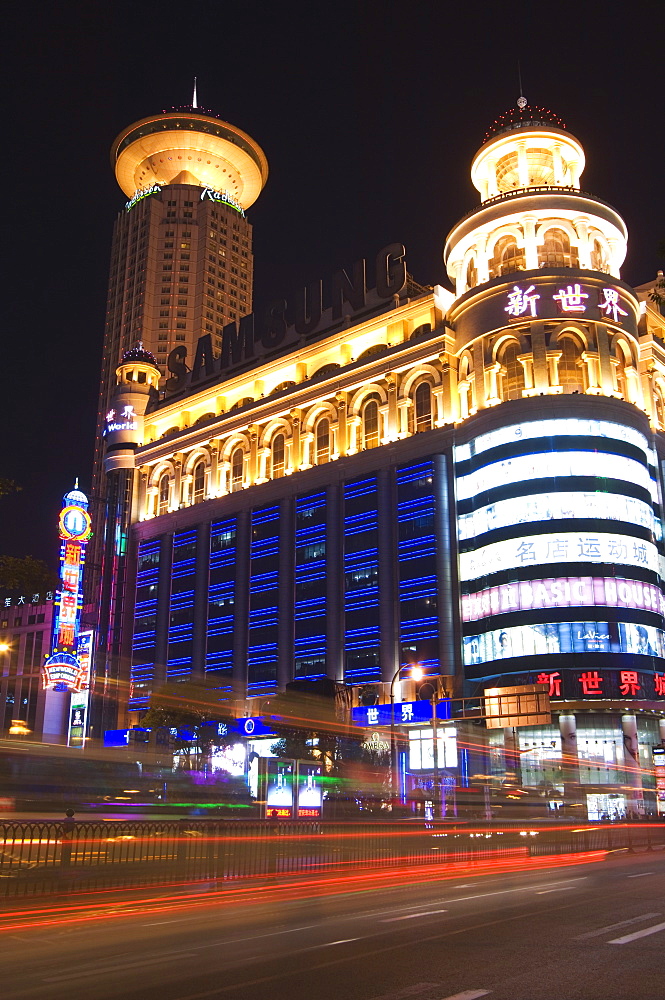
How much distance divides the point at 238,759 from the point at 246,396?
39.8m

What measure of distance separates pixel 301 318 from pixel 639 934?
85.0m

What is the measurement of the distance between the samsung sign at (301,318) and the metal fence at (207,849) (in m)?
65.9

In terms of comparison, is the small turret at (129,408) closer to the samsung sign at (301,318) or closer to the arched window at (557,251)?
the samsung sign at (301,318)

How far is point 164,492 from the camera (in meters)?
Result: 104

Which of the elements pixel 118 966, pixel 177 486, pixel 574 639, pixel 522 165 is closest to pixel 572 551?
pixel 574 639

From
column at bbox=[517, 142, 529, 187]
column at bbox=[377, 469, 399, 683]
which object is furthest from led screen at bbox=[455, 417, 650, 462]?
column at bbox=[517, 142, 529, 187]

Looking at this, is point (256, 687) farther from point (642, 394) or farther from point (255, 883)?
point (255, 883)

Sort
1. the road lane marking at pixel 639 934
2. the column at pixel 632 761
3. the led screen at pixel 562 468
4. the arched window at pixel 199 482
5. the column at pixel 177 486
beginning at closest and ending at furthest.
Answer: the road lane marking at pixel 639 934
the column at pixel 632 761
the led screen at pixel 562 468
the arched window at pixel 199 482
the column at pixel 177 486

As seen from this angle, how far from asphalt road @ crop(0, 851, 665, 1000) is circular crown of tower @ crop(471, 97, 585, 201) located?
7660 centimetres

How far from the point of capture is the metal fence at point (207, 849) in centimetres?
1639

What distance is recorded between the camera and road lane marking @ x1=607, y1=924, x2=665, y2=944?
11594 millimetres

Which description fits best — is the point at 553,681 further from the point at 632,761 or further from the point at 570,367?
the point at 570,367

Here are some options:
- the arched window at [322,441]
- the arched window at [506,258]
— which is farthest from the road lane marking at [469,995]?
the arched window at [322,441]

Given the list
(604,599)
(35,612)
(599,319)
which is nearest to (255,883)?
(604,599)
